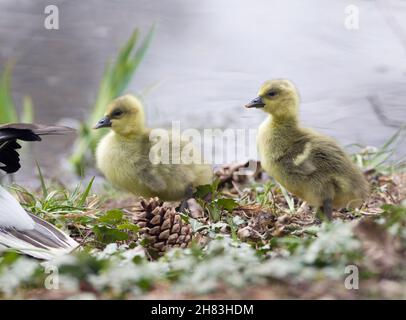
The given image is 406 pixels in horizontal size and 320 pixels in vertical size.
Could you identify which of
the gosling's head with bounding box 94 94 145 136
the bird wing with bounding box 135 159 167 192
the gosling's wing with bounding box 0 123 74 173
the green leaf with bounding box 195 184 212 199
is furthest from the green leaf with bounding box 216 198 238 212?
the gosling's wing with bounding box 0 123 74 173

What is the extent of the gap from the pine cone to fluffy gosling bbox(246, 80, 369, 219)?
1.61 ft

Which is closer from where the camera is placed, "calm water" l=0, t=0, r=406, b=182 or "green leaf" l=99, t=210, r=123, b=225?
"green leaf" l=99, t=210, r=123, b=225

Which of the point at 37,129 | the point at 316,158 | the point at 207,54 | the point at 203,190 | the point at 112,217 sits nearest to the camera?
the point at 37,129

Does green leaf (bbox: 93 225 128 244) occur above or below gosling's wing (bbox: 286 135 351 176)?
below

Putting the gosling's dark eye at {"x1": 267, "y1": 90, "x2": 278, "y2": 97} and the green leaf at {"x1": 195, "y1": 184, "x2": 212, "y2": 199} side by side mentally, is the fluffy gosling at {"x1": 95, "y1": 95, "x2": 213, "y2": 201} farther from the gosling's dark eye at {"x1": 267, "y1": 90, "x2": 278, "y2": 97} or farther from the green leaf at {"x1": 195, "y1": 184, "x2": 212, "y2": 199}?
the gosling's dark eye at {"x1": 267, "y1": 90, "x2": 278, "y2": 97}

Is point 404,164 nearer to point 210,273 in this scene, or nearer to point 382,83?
point 382,83

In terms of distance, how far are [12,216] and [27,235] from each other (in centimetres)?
8

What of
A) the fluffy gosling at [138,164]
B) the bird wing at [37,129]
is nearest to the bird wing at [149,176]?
the fluffy gosling at [138,164]

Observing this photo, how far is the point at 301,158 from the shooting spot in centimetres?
262

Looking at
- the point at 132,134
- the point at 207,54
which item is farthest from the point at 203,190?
the point at 207,54

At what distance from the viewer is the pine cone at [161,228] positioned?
2303mm

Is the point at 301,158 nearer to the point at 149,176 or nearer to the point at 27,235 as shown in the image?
the point at 149,176

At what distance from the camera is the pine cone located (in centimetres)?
230

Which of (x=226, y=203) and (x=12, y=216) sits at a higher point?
(x=226, y=203)
